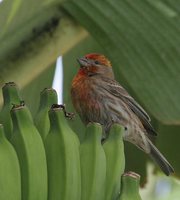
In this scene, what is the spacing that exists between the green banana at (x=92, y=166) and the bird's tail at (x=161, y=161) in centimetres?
147

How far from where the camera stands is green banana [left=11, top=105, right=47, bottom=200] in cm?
209

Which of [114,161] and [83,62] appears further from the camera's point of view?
[83,62]

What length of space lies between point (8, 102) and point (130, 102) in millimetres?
1904

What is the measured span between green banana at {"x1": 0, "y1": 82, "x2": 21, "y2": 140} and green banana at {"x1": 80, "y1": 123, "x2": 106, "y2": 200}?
0.91ft

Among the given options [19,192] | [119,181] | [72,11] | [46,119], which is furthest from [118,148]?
[72,11]

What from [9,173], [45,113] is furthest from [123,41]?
[9,173]

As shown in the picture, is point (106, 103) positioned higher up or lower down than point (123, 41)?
lower down

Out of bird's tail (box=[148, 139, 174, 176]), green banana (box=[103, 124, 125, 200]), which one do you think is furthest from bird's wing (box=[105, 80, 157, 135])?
green banana (box=[103, 124, 125, 200])

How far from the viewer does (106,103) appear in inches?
162

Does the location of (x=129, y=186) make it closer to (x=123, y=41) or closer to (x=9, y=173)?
(x=9, y=173)

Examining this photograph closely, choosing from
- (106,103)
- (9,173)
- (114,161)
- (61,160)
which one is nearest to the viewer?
(9,173)

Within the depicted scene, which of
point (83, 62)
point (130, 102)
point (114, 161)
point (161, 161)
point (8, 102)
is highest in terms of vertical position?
point (83, 62)

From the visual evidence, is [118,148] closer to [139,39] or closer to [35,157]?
[35,157]

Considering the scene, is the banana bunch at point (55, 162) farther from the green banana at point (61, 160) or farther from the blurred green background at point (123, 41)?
the blurred green background at point (123, 41)
